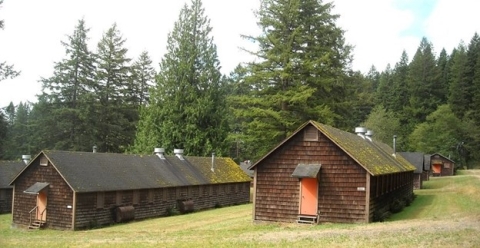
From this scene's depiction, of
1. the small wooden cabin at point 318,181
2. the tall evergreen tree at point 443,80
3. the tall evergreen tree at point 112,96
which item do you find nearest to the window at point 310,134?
the small wooden cabin at point 318,181

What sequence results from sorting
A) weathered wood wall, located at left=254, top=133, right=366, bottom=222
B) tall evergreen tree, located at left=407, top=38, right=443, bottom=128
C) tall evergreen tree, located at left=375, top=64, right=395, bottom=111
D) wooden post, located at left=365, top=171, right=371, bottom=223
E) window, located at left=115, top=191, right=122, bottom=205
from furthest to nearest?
tall evergreen tree, located at left=375, top=64, right=395, bottom=111, tall evergreen tree, located at left=407, top=38, right=443, bottom=128, window, located at left=115, top=191, right=122, bottom=205, weathered wood wall, located at left=254, top=133, right=366, bottom=222, wooden post, located at left=365, top=171, right=371, bottom=223

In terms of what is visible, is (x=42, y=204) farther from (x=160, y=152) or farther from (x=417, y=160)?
(x=417, y=160)

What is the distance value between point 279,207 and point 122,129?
4018 centimetres

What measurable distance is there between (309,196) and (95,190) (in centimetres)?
1376

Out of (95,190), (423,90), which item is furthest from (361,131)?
(423,90)

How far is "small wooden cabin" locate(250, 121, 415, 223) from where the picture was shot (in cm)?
2386

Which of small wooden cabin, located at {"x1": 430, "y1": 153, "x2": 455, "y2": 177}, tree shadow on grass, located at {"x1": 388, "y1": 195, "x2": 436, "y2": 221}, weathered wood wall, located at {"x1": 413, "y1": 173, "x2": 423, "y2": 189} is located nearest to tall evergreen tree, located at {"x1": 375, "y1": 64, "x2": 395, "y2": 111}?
small wooden cabin, located at {"x1": 430, "y1": 153, "x2": 455, "y2": 177}

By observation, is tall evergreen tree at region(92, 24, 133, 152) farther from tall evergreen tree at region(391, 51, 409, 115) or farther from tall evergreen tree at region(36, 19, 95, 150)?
tall evergreen tree at region(391, 51, 409, 115)

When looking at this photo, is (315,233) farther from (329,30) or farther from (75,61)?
(75,61)

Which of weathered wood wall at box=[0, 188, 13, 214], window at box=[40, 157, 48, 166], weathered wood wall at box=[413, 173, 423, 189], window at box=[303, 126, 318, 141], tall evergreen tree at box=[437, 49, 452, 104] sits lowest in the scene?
weathered wood wall at box=[0, 188, 13, 214]

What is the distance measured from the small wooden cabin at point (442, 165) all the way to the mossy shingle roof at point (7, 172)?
194 feet

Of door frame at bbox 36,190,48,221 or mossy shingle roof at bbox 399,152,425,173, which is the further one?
mossy shingle roof at bbox 399,152,425,173

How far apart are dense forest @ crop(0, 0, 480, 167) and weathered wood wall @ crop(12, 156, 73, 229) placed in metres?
9.14

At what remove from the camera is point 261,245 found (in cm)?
1580
